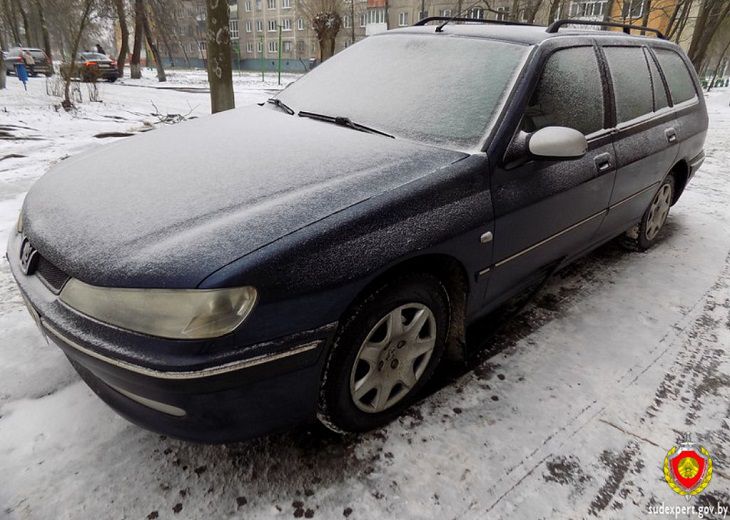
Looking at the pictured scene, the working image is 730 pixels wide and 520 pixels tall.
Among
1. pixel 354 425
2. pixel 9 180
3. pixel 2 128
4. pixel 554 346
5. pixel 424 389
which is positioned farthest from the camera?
pixel 2 128

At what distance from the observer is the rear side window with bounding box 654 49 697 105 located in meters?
3.53

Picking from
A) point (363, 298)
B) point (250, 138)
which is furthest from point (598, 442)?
point (250, 138)

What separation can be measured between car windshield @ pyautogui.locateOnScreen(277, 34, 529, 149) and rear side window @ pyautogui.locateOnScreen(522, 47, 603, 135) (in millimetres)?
180

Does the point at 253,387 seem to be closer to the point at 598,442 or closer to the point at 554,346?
the point at 598,442

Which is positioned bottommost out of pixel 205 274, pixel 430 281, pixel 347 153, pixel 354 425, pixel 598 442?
pixel 598 442

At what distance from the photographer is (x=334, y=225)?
157 cm

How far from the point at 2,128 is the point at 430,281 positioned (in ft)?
30.1

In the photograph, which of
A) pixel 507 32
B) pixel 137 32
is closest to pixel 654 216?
pixel 507 32

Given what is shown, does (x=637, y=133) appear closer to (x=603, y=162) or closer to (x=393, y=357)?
(x=603, y=162)

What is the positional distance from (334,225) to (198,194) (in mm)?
564

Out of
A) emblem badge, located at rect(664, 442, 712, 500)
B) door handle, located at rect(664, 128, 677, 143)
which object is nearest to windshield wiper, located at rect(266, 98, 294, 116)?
emblem badge, located at rect(664, 442, 712, 500)

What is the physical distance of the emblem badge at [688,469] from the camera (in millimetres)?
1814

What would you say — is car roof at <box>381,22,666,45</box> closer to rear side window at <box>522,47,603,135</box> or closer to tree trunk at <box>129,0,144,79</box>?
rear side window at <box>522,47,603,135</box>

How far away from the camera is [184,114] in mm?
10445
